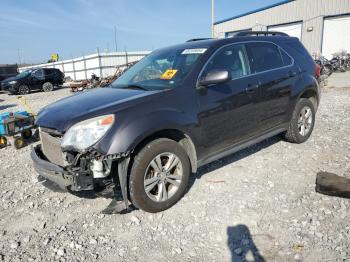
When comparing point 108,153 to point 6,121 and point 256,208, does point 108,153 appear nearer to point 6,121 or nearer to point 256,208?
point 256,208

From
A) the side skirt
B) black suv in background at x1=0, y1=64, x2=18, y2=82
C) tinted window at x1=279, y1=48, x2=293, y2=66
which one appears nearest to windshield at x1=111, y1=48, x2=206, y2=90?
the side skirt

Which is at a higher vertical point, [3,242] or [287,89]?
[287,89]

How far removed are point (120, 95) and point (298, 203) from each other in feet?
8.06

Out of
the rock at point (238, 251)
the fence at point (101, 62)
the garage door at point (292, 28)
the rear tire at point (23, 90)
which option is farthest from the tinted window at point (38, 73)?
the rock at point (238, 251)

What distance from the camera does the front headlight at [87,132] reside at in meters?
3.09

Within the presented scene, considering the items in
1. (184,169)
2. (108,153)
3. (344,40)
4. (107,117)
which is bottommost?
(184,169)

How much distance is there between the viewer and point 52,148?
3535 mm

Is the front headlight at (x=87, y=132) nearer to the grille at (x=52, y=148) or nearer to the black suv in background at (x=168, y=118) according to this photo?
the black suv in background at (x=168, y=118)

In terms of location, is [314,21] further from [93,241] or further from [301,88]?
[93,241]

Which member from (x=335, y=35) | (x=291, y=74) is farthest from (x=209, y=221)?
(x=335, y=35)

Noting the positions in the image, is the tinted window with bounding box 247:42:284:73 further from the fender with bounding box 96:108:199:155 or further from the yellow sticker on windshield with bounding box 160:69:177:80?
the fender with bounding box 96:108:199:155

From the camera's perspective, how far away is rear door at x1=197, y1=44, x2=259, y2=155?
385 cm

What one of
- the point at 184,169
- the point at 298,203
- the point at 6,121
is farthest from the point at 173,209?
the point at 6,121

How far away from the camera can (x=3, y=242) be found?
3.27 metres
